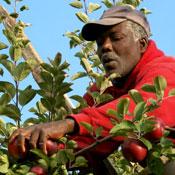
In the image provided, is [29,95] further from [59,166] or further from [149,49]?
[149,49]

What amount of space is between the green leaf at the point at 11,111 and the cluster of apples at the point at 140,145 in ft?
1.34

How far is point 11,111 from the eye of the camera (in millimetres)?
2113

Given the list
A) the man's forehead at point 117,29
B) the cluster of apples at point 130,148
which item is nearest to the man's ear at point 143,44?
the man's forehead at point 117,29

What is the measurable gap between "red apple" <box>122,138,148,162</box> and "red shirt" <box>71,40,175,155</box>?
7 cm

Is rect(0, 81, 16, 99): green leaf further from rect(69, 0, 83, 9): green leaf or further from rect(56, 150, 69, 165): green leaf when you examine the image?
rect(69, 0, 83, 9): green leaf

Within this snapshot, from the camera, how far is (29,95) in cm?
217

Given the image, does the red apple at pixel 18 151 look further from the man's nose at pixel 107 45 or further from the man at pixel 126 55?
the man's nose at pixel 107 45

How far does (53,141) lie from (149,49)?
1.13 meters

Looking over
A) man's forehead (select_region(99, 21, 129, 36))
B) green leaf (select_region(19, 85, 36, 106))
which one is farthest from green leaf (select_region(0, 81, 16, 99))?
man's forehead (select_region(99, 21, 129, 36))

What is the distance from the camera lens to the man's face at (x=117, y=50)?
115 inches

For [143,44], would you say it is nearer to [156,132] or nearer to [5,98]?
[5,98]

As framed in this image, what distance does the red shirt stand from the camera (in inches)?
81.4

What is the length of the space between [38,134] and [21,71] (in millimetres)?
378

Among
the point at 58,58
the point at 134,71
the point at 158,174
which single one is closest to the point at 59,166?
the point at 158,174
